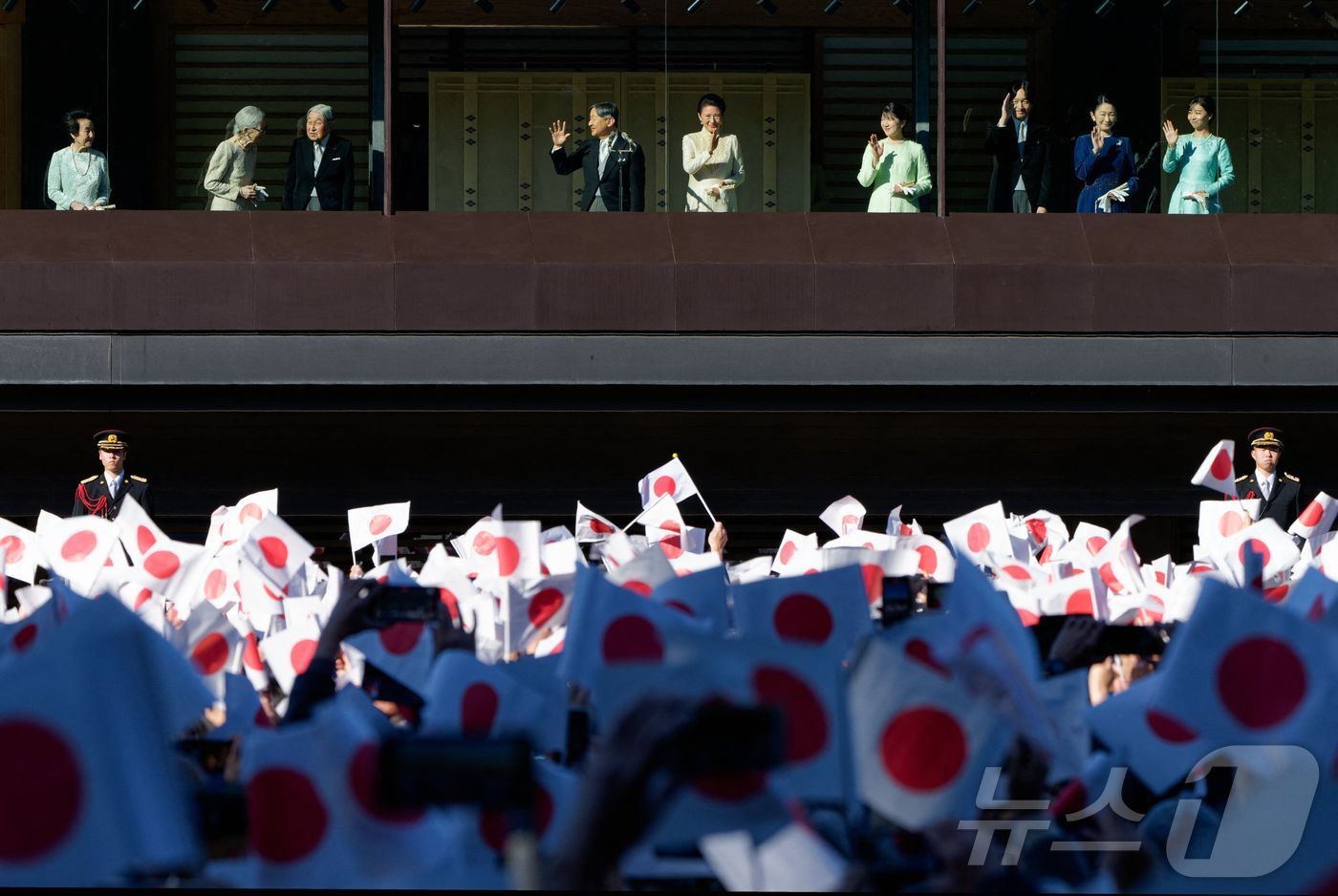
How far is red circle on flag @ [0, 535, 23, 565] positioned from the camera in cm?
956

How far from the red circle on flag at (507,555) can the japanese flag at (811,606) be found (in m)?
3.27

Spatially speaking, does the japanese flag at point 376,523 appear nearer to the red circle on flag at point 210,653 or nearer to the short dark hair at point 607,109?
the short dark hair at point 607,109

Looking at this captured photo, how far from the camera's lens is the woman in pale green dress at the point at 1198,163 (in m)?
15.8

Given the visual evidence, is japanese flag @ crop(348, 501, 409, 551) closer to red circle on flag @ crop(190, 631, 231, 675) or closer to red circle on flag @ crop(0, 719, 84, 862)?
red circle on flag @ crop(190, 631, 231, 675)

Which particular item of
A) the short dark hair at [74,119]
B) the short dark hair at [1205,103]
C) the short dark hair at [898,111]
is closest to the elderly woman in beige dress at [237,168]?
the short dark hair at [74,119]

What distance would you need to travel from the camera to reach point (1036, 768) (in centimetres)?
301

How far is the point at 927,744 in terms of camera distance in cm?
306

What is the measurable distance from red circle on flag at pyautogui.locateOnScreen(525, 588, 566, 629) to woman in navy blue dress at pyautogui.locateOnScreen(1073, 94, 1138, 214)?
11.0 m

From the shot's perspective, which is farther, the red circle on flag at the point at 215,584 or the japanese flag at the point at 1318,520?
the japanese flag at the point at 1318,520

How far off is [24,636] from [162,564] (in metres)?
4.00

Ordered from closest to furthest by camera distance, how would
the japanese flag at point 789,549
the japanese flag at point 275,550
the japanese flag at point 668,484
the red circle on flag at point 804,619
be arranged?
the red circle on flag at point 804,619
the japanese flag at point 275,550
the japanese flag at point 789,549
the japanese flag at point 668,484

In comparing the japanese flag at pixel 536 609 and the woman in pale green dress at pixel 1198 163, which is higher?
the woman in pale green dress at pixel 1198 163

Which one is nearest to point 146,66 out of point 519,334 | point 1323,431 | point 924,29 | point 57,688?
point 519,334

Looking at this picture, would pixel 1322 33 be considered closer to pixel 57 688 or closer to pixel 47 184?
pixel 47 184
